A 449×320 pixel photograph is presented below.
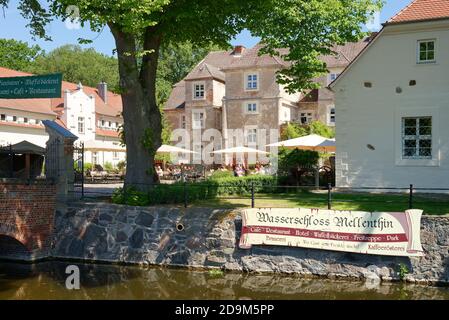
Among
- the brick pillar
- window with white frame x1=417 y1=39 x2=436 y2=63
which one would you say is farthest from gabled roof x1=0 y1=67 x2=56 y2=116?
window with white frame x1=417 y1=39 x2=436 y2=63

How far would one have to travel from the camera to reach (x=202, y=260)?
14531 millimetres

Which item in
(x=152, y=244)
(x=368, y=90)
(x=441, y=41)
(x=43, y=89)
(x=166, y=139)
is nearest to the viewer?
(x=43, y=89)

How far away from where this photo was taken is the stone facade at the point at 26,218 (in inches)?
596

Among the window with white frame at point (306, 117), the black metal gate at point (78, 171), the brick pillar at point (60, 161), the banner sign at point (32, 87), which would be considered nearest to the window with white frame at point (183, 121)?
the window with white frame at point (306, 117)

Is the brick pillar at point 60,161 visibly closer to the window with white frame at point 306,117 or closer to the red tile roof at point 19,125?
the red tile roof at point 19,125

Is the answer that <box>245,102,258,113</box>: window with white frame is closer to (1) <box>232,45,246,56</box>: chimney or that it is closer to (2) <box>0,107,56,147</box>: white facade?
(1) <box>232,45,246,56</box>: chimney

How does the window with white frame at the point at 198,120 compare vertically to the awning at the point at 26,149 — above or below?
above

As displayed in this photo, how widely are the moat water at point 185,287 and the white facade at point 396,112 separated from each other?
7.65 metres

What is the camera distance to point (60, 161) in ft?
54.8

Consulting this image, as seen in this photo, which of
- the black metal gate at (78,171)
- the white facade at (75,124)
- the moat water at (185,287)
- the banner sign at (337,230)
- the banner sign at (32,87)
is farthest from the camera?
the white facade at (75,124)

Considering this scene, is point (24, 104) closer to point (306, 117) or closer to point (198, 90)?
point (198, 90)

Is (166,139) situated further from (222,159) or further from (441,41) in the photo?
(441,41)
